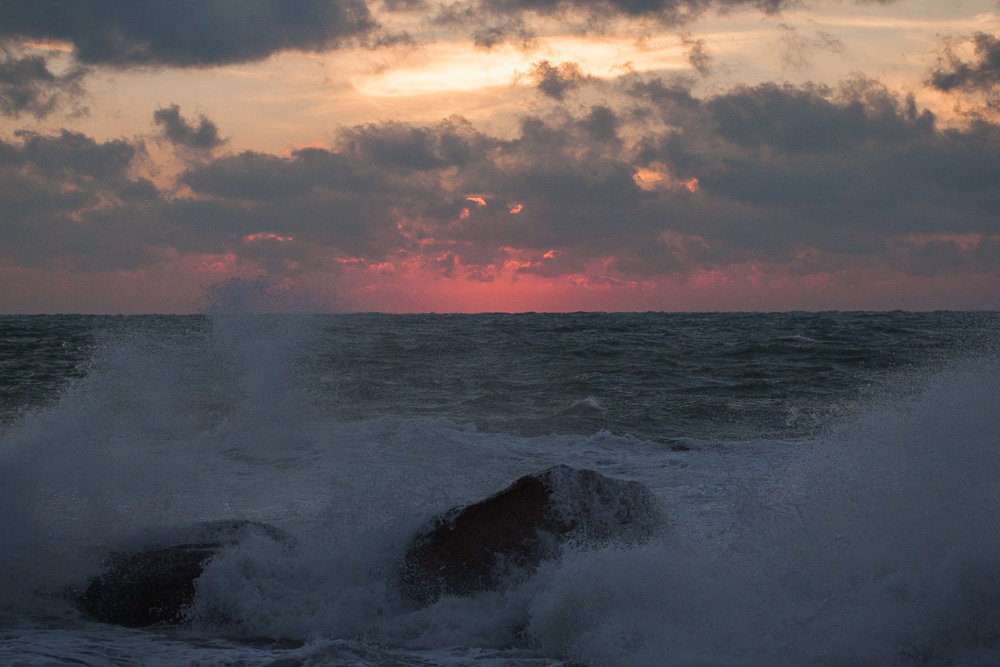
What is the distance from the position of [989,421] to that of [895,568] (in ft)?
8.78

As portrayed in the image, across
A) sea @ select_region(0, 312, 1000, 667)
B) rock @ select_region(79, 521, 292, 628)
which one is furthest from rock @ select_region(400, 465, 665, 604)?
rock @ select_region(79, 521, 292, 628)

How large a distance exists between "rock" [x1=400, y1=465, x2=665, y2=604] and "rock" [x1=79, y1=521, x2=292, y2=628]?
1.26 meters

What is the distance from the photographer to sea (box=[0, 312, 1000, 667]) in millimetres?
4133

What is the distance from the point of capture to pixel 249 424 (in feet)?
34.7

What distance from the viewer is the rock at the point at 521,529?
498 centimetres

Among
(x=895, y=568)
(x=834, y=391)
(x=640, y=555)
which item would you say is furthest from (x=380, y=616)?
(x=834, y=391)

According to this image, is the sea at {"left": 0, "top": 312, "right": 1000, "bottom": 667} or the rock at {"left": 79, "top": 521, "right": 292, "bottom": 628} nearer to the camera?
the sea at {"left": 0, "top": 312, "right": 1000, "bottom": 667}

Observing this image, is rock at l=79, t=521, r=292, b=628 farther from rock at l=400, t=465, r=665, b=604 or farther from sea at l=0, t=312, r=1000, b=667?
rock at l=400, t=465, r=665, b=604

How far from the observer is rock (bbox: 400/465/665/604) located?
16.3 feet

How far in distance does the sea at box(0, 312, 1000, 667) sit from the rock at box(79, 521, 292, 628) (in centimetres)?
11

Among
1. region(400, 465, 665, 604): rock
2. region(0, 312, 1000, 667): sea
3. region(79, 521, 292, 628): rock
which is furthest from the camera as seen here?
region(400, 465, 665, 604): rock

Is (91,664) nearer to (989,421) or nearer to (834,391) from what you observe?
(989,421)

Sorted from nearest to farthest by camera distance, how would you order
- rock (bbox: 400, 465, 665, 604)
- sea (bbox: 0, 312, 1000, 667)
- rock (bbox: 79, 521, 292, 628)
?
sea (bbox: 0, 312, 1000, 667) < rock (bbox: 79, 521, 292, 628) < rock (bbox: 400, 465, 665, 604)

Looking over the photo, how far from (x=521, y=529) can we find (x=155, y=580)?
2600 millimetres
